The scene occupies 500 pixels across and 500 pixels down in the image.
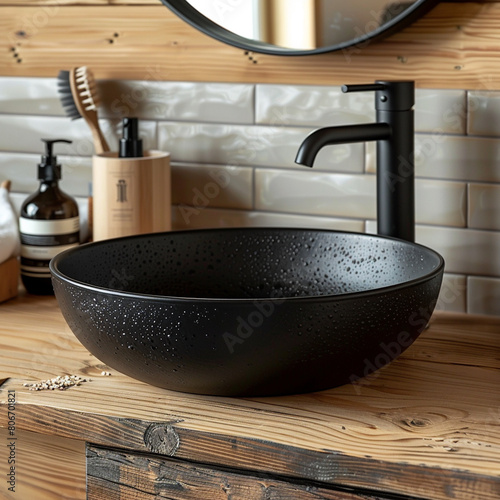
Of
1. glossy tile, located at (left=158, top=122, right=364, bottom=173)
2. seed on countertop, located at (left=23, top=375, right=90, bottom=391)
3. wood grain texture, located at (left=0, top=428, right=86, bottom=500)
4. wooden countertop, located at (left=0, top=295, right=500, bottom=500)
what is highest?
glossy tile, located at (left=158, top=122, right=364, bottom=173)

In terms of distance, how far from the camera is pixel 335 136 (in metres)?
0.98

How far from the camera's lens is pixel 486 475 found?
70cm

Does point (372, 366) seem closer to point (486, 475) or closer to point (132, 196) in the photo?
point (486, 475)

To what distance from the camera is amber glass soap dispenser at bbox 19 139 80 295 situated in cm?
124

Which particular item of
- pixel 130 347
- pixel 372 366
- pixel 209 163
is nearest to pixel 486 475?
pixel 372 366

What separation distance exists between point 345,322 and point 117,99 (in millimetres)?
725

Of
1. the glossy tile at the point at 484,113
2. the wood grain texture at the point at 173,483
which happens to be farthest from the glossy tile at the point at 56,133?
the wood grain texture at the point at 173,483

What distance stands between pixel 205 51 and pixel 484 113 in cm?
45

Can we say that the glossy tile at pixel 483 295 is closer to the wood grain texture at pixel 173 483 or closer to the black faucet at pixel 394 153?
the black faucet at pixel 394 153

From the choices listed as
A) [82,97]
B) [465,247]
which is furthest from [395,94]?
[82,97]

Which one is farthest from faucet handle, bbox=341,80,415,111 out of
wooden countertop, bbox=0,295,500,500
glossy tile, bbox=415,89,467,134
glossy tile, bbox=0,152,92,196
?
glossy tile, bbox=0,152,92,196

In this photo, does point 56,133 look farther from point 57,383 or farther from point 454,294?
point 454,294

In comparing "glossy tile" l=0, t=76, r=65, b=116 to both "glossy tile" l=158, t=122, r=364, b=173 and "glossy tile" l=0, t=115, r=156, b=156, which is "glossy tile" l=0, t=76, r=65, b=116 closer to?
"glossy tile" l=0, t=115, r=156, b=156

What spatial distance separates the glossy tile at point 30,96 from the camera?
1.39m
